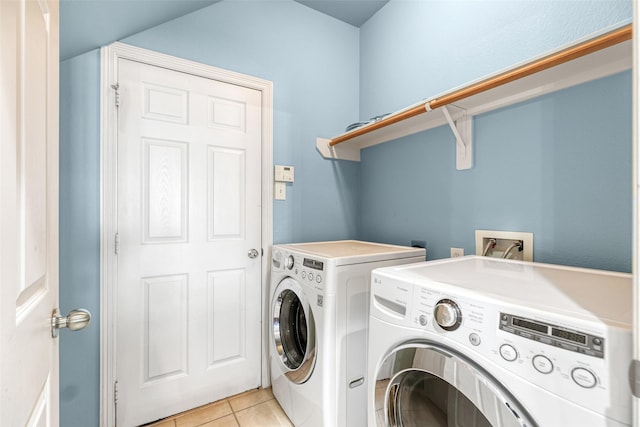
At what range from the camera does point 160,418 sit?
1.60 m

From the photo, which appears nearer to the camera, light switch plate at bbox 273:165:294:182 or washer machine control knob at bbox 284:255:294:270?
washer machine control knob at bbox 284:255:294:270

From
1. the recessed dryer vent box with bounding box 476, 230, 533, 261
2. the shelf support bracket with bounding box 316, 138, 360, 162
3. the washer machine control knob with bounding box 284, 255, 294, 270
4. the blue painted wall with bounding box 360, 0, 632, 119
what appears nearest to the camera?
the blue painted wall with bounding box 360, 0, 632, 119

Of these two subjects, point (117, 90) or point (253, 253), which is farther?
point (253, 253)

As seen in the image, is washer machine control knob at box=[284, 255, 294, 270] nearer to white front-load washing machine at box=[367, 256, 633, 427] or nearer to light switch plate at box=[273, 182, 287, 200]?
light switch plate at box=[273, 182, 287, 200]

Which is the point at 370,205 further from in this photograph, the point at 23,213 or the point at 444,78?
the point at 23,213

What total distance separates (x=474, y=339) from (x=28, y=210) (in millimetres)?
925

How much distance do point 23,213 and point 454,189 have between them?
1666 mm

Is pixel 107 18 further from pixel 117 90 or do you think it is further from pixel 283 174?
pixel 283 174

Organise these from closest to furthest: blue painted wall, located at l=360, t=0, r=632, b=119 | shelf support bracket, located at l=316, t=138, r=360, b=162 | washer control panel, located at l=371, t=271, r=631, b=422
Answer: washer control panel, located at l=371, t=271, r=631, b=422, blue painted wall, located at l=360, t=0, r=632, b=119, shelf support bracket, located at l=316, t=138, r=360, b=162

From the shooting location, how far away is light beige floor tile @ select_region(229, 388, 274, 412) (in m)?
1.70

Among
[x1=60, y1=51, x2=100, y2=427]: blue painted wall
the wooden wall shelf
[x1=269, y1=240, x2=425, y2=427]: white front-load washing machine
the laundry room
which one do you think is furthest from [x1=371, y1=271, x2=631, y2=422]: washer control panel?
[x1=60, y1=51, x2=100, y2=427]: blue painted wall

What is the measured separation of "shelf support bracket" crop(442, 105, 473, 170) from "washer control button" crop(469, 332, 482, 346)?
3.49 ft

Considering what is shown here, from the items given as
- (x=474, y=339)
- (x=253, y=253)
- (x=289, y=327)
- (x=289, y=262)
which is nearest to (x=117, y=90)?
(x=253, y=253)

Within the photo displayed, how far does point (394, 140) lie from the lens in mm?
1981
